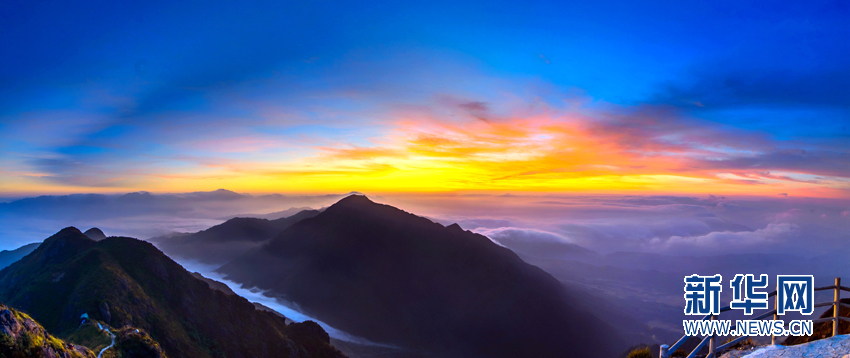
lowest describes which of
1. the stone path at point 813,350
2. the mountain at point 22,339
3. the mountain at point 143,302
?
the mountain at point 143,302

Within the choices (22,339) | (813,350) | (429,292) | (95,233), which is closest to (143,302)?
(22,339)

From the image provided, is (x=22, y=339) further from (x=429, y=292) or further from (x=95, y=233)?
(x=429, y=292)

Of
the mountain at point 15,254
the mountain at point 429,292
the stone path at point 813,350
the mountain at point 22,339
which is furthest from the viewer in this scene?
the mountain at point 15,254

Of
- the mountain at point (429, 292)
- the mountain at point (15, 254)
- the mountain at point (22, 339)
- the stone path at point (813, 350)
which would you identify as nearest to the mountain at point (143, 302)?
the mountain at point (22, 339)

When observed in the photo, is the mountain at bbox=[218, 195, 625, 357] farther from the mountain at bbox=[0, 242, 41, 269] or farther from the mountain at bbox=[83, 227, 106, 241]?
the mountain at bbox=[0, 242, 41, 269]

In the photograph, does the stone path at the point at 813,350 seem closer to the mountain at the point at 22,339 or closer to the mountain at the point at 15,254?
the mountain at the point at 22,339

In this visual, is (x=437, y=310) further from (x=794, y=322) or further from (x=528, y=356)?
(x=794, y=322)

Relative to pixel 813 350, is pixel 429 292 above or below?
below
